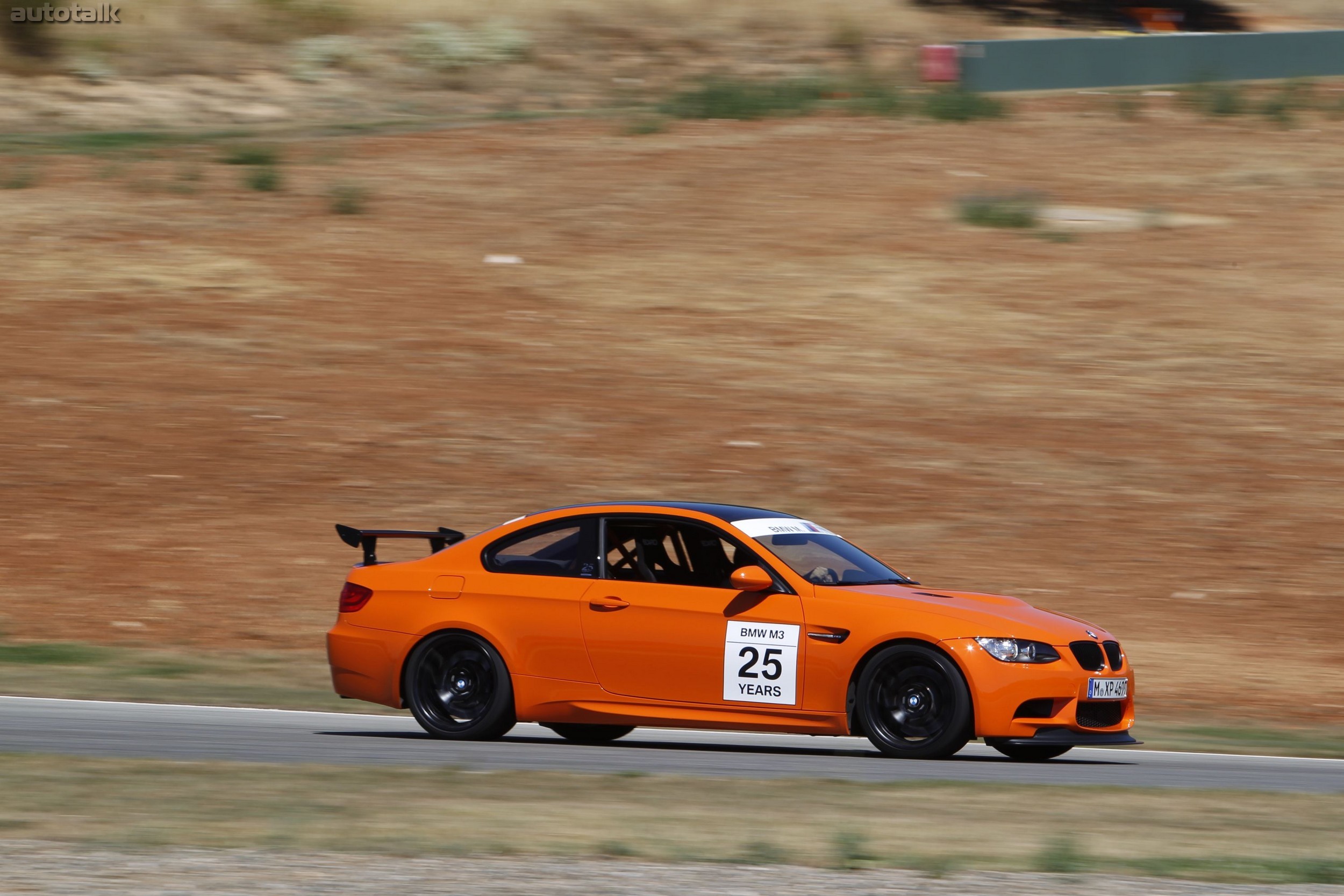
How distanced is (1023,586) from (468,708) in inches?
293

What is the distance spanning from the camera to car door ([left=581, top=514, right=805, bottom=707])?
1043 centimetres

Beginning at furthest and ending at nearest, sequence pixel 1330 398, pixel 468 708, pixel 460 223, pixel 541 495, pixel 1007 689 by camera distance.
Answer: pixel 460 223 → pixel 1330 398 → pixel 541 495 → pixel 468 708 → pixel 1007 689

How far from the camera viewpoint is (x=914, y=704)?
10.3 m

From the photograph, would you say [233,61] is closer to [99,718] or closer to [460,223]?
[460,223]

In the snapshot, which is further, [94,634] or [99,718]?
[94,634]

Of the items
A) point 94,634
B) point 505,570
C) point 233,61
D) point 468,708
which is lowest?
point 94,634

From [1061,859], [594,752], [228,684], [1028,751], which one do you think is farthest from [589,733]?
[1061,859]

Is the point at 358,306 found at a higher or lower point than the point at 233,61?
lower

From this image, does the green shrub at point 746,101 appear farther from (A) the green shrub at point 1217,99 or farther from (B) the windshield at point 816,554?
(B) the windshield at point 816,554

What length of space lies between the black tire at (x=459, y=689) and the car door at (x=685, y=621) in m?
0.60

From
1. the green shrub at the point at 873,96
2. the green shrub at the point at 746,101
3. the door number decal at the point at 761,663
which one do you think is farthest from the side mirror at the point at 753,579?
the green shrub at the point at 873,96

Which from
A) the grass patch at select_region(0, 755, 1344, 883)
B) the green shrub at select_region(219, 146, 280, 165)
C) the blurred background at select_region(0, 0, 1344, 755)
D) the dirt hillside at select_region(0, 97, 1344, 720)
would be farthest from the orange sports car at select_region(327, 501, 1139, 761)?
the green shrub at select_region(219, 146, 280, 165)

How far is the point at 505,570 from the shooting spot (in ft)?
36.6

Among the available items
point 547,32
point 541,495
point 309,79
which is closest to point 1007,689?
point 541,495
